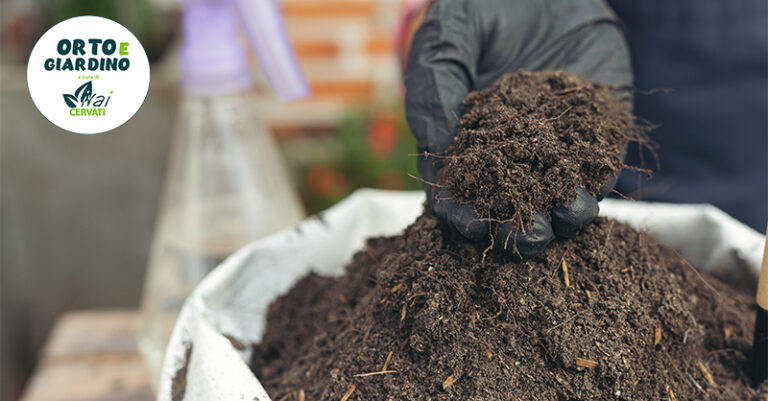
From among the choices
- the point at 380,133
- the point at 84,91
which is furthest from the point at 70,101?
the point at 380,133

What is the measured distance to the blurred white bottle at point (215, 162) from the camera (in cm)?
86

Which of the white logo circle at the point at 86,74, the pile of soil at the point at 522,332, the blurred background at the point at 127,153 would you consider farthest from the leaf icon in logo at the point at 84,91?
the blurred background at the point at 127,153

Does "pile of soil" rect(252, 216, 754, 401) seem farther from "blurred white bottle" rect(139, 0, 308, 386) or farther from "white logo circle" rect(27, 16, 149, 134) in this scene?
"blurred white bottle" rect(139, 0, 308, 386)

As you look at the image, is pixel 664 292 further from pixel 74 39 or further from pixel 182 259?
pixel 182 259

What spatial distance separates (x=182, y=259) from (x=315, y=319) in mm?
351

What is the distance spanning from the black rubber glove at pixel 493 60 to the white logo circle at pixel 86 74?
0.30 m

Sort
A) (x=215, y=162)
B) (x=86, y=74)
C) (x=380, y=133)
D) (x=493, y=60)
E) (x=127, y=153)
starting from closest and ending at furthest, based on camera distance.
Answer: (x=86, y=74)
(x=493, y=60)
(x=215, y=162)
(x=127, y=153)
(x=380, y=133)

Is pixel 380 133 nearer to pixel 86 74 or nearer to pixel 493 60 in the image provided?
pixel 493 60

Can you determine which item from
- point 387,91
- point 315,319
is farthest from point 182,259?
point 387,91

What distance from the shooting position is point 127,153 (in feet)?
5.53

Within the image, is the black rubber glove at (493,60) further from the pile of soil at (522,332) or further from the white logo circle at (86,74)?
the white logo circle at (86,74)

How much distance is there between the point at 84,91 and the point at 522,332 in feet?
1.43

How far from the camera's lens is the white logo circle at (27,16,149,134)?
1.47ft

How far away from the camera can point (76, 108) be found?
0.46 meters
